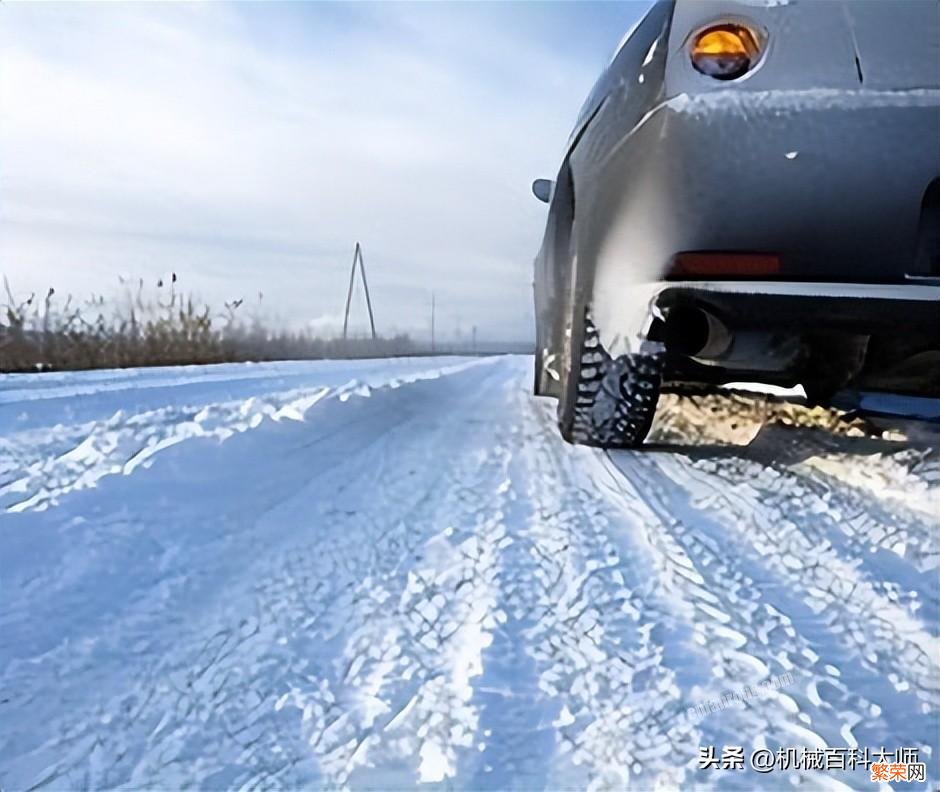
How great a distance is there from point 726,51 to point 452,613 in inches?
66.9

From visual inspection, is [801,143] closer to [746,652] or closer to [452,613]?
[746,652]

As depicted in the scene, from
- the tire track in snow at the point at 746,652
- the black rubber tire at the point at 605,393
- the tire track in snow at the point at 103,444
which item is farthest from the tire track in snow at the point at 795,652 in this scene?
the tire track in snow at the point at 103,444

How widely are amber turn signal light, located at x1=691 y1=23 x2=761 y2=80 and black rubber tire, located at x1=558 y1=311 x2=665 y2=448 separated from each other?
2.89 ft


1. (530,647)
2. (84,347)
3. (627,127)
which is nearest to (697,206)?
(627,127)

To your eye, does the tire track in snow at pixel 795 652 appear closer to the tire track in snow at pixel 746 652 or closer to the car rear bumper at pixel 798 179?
the tire track in snow at pixel 746 652

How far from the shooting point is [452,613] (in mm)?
1626

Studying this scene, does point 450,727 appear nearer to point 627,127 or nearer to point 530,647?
Answer: point 530,647

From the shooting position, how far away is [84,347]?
38.0 ft

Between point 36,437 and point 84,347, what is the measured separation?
369 inches

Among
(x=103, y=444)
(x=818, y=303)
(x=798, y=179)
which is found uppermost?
(x=798, y=179)

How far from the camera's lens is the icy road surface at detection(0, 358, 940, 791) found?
1180mm

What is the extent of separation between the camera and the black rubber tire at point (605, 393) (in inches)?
111

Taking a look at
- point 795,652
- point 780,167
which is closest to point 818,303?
point 780,167

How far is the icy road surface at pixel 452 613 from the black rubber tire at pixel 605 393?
0.13m
